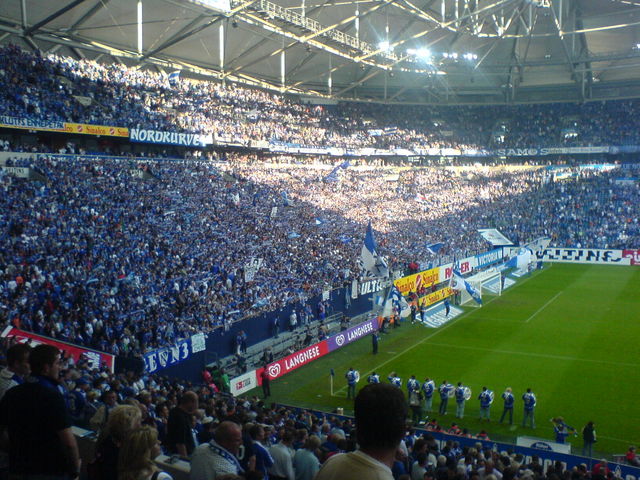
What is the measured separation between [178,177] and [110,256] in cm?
1334

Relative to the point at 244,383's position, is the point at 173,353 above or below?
above

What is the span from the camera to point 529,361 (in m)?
23.6

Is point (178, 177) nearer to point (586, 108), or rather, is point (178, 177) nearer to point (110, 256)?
point (110, 256)

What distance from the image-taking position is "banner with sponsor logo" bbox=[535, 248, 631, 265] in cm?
4647

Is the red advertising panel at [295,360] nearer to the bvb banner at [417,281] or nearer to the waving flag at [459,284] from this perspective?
the bvb banner at [417,281]

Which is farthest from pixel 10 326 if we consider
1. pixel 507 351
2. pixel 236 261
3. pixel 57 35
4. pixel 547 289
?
pixel 547 289

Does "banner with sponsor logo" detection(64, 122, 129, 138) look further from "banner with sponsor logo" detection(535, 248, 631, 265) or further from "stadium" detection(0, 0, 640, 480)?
"banner with sponsor logo" detection(535, 248, 631, 265)

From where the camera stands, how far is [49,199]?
84.5 feet

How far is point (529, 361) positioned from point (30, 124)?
88.9ft

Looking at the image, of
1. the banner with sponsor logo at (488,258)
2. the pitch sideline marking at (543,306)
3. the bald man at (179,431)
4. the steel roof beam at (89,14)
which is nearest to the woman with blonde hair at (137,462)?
the bald man at (179,431)

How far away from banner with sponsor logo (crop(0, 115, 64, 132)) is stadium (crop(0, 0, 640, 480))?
137 millimetres

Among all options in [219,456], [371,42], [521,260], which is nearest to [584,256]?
[521,260]

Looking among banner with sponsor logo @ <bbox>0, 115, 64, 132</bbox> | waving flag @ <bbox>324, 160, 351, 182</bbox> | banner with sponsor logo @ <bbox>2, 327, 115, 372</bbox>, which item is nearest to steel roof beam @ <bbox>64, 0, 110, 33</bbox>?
banner with sponsor logo @ <bbox>0, 115, 64, 132</bbox>

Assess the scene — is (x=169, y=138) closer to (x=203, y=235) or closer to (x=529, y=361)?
(x=203, y=235)
